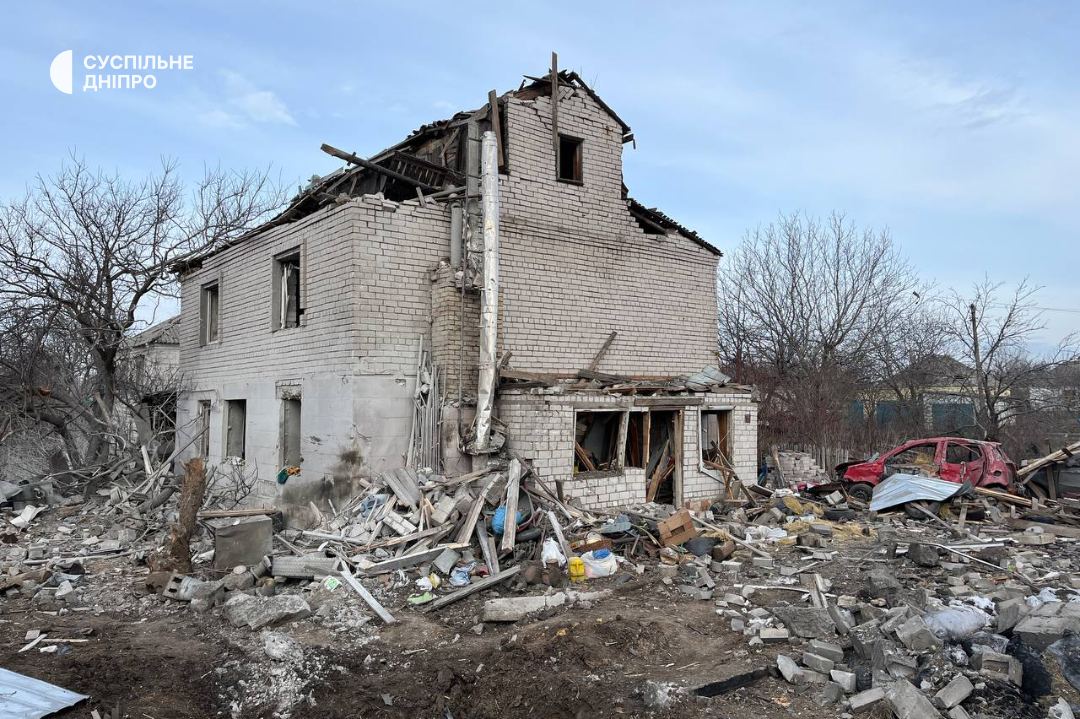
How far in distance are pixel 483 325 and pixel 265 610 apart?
521cm

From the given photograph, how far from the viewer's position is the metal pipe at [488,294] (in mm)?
10703

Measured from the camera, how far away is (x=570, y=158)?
526 inches

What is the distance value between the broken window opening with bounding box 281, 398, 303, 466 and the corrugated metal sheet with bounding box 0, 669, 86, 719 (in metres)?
6.69

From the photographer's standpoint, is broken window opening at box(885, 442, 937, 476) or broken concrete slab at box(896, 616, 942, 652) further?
broken window opening at box(885, 442, 937, 476)

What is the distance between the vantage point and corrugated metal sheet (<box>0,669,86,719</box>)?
5.00 m

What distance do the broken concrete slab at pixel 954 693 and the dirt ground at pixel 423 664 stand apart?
2.41ft

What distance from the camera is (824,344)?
24375 mm

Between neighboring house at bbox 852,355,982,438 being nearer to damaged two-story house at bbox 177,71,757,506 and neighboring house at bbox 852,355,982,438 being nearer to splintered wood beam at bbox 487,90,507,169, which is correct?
damaged two-story house at bbox 177,71,757,506

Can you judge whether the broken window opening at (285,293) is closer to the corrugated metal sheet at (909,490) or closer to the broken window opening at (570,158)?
the broken window opening at (570,158)

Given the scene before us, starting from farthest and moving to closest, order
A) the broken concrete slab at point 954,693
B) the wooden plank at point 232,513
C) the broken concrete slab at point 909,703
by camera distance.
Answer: the wooden plank at point 232,513 < the broken concrete slab at point 954,693 < the broken concrete slab at point 909,703

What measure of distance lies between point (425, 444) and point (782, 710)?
6.92 meters

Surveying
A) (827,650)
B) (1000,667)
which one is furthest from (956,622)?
(827,650)

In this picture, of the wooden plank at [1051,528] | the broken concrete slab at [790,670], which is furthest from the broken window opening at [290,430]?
the wooden plank at [1051,528]

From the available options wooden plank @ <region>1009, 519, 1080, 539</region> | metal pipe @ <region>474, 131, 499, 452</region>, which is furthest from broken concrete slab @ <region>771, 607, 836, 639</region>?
wooden plank @ <region>1009, 519, 1080, 539</region>
